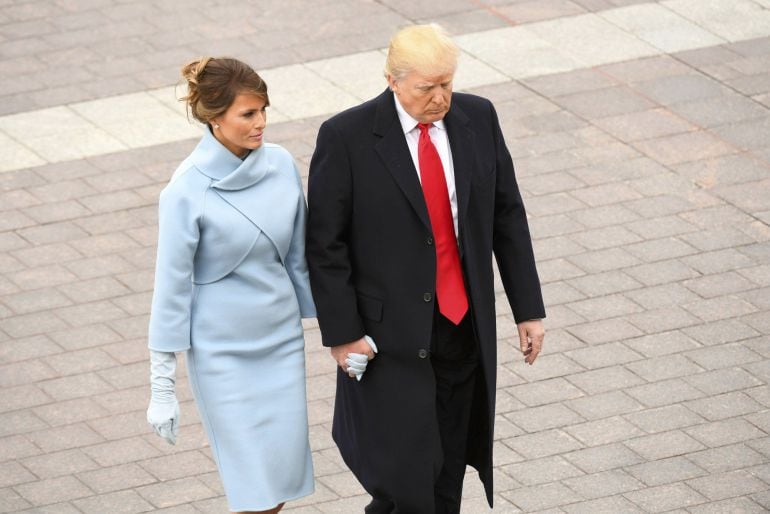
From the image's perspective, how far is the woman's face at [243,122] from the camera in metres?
4.51

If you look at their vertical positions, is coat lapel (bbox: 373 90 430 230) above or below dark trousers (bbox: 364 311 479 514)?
above

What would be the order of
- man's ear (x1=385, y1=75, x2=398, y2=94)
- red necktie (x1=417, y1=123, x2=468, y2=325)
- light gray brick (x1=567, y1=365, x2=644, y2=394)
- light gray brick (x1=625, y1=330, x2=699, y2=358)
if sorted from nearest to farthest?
man's ear (x1=385, y1=75, x2=398, y2=94) → red necktie (x1=417, y1=123, x2=468, y2=325) → light gray brick (x1=567, y1=365, x2=644, y2=394) → light gray brick (x1=625, y1=330, x2=699, y2=358)

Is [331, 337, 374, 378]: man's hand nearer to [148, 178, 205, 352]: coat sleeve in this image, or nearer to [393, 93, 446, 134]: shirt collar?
[148, 178, 205, 352]: coat sleeve

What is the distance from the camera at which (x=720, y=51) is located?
9.72 m

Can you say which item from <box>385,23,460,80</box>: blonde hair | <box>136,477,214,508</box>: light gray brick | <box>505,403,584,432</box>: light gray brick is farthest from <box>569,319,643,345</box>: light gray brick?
<box>385,23,460,80</box>: blonde hair

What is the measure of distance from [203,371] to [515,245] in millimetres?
1120

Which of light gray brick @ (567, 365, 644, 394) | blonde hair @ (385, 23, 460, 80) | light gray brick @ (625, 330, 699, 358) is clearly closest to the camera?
blonde hair @ (385, 23, 460, 80)

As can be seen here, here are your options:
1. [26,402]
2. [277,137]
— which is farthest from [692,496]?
[277,137]

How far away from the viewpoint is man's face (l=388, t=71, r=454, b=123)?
177 inches

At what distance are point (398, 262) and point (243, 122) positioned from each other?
671 mm

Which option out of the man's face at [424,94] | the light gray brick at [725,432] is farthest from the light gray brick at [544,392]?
the man's face at [424,94]

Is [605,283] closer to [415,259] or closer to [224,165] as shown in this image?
[415,259]

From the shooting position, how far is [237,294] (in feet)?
15.4

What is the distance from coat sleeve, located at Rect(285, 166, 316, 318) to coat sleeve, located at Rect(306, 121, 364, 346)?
0.04m
